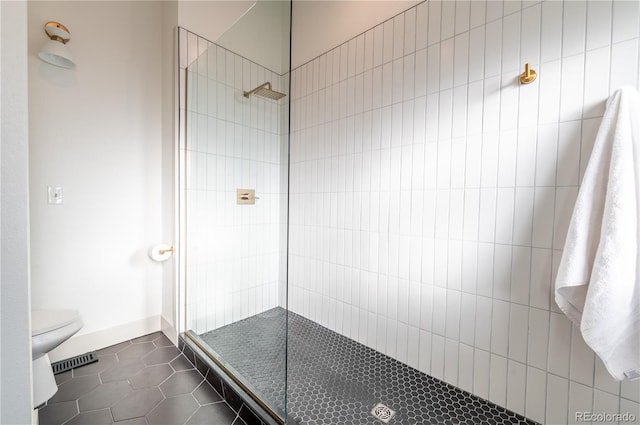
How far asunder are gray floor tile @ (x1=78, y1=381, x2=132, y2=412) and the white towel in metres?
2.18

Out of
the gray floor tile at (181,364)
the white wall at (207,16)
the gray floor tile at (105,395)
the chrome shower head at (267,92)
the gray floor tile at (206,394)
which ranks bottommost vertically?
the gray floor tile at (206,394)

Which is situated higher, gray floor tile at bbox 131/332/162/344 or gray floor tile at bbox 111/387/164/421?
gray floor tile at bbox 131/332/162/344

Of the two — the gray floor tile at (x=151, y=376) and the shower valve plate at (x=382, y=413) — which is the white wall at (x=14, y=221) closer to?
the gray floor tile at (x=151, y=376)

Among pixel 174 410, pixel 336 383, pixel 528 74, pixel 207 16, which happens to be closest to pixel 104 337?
pixel 174 410

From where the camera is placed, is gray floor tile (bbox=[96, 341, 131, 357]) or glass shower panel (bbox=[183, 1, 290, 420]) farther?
gray floor tile (bbox=[96, 341, 131, 357])

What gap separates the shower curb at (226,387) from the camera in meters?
1.21

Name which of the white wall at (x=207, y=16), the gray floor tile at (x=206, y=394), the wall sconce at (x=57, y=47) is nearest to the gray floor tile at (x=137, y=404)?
the gray floor tile at (x=206, y=394)

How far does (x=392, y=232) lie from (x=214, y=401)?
1.37 meters

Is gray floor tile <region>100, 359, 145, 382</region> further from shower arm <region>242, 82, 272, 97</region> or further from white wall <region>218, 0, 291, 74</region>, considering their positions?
white wall <region>218, 0, 291, 74</region>

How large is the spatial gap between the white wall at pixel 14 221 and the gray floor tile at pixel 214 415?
904mm

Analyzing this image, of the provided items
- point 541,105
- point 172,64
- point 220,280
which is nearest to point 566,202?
point 541,105

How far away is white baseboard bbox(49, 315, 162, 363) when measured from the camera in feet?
5.54

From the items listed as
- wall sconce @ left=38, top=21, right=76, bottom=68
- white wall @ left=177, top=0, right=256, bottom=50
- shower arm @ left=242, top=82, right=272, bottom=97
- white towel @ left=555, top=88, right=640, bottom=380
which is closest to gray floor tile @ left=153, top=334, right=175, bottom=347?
shower arm @ left=242, top=82, right=272, bottom=97

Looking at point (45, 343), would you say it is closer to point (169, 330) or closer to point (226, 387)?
point (169, 330)
